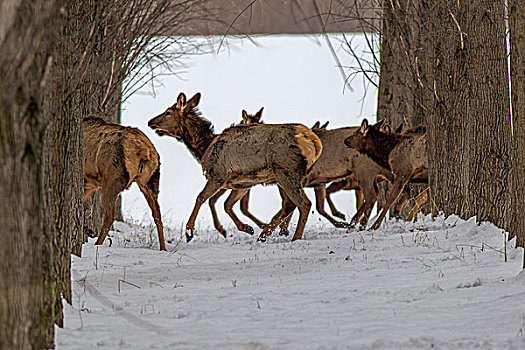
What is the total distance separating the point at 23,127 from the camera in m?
3.02

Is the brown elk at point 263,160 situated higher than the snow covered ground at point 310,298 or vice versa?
the brown elk at point 263,160

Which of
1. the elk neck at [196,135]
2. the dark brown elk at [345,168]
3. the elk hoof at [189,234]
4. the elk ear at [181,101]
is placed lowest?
the elk hoof at [189,234]

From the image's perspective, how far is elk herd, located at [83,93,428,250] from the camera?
27.8ft

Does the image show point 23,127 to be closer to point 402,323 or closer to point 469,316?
point 402,323

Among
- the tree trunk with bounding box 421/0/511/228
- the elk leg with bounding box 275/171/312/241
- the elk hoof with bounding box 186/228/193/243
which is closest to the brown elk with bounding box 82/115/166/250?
the elk hoof with bounding box 186/228/193/243

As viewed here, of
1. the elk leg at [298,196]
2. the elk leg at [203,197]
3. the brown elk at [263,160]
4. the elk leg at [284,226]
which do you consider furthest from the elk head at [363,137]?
the elk leg at [203,197]

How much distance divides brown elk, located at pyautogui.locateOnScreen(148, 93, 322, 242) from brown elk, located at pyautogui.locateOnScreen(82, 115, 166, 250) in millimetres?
1289

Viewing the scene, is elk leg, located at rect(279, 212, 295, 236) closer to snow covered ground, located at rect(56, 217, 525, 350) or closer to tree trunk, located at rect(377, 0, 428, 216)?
tree trunk, located at rect(377, 0, 428, 216)

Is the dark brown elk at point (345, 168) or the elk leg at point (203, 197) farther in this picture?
the dark brown elk at point (345, 168)

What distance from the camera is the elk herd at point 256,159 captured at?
27.8 ft

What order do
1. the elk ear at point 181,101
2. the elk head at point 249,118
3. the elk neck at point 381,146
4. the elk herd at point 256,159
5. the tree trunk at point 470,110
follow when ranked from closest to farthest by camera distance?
the tree trunk at point 470,110 < the elk herd at point 256,159 < the elk ear at point 181,101 < the elk neck at point 381,146 < the elk head at point 249,118

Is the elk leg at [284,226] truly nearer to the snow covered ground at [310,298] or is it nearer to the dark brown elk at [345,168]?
the dark brown elk at [345,168]

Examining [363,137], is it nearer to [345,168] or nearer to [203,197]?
[345,168]

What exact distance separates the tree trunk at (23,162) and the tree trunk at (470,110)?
5368mm
